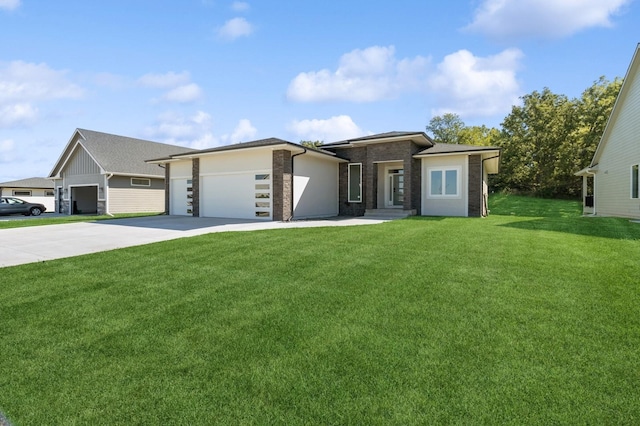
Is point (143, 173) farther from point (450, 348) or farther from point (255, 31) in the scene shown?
point (450, 348)

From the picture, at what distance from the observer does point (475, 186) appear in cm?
Result: 1485

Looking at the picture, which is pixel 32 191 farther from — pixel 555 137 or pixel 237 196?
pixel 555 137

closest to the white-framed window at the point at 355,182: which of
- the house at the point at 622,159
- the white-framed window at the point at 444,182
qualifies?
the white-framed window at the point at 444,182

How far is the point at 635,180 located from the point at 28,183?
47044 millimetres

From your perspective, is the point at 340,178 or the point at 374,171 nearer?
the point at 374,171

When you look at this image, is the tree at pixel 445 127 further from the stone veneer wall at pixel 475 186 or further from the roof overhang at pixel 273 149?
the roof overhang at pixel 273 149

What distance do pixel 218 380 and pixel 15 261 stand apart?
276 inches

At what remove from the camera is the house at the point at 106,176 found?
889 inches

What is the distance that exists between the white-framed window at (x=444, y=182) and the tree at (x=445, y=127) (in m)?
37.7

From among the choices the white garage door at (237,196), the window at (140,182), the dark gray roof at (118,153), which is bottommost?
the white garage door at (237,196)

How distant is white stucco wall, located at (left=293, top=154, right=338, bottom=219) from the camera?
14.9 m

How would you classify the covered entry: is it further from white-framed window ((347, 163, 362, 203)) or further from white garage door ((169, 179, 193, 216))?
white-framed window ((347, 163, 362, 203))

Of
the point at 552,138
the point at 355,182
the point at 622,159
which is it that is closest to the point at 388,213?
the point at 355,182

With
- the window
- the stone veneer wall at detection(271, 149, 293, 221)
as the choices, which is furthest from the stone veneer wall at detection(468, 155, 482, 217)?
the window
